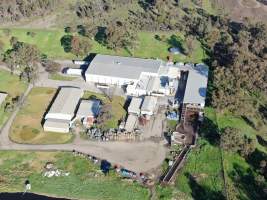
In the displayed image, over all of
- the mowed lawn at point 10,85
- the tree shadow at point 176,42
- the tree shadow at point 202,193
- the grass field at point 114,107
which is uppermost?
the tree shadow at point 176,42

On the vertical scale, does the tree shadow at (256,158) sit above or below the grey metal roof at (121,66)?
below

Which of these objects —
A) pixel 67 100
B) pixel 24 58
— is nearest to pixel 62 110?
pixel 67 100

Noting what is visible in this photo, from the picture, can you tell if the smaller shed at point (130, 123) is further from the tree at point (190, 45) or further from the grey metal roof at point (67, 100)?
the tree at point (190, 45)

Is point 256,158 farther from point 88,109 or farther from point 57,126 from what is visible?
point 57,126

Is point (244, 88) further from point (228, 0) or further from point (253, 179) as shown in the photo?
point (228, 0)

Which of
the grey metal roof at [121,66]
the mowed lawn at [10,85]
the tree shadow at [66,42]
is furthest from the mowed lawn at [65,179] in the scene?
the tree shadow at [66,42]

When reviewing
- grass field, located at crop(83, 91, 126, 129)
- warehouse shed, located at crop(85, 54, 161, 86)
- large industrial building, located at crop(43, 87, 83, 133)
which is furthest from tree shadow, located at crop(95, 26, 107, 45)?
large industrial building, located at crop(43, 87, 83, 133)

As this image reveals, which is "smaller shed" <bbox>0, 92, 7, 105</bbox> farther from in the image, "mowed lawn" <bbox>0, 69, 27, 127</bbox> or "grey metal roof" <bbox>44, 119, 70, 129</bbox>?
"grey metal roof" <bbox>44, 119, 70, 129</bbox>

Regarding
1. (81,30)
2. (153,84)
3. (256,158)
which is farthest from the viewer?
(81,30)
